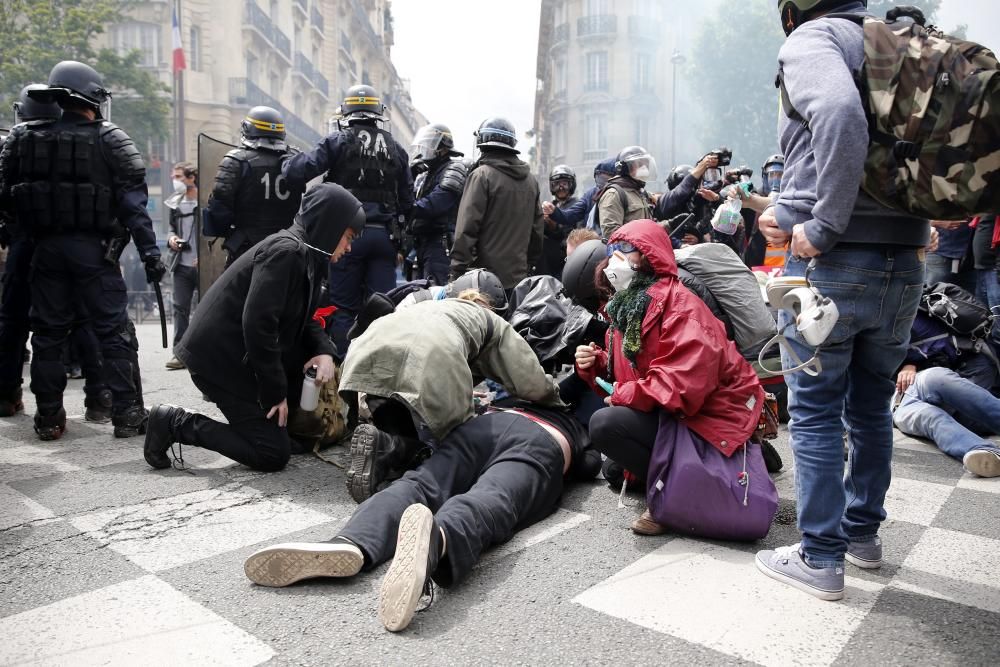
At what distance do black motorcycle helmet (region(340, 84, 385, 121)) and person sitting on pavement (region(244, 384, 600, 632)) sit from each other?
2.94m

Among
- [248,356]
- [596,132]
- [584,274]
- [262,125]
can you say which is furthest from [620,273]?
[596,132]

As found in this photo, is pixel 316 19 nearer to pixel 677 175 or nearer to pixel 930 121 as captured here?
pixel 677 175

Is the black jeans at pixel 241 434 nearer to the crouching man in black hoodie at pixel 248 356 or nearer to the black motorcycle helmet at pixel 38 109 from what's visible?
the crouching man in black hoodie at pixel 248 356

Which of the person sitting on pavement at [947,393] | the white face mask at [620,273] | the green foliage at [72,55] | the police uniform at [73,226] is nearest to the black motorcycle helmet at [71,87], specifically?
the police uniform at [73,226]

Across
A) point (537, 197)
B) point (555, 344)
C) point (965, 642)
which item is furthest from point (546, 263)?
point (965, 642)

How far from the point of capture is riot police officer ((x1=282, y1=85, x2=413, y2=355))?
18.1 feet

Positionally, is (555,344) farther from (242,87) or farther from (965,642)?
(242,87)

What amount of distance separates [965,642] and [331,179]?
15.8 feet

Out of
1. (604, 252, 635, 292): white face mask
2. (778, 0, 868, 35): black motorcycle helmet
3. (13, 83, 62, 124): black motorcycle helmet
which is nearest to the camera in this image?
(778, 0, 868, 35): black motorcycle helmet

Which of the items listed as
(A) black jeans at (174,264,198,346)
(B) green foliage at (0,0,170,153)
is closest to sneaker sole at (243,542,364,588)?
(A) black jeans at (174,264,198,346)

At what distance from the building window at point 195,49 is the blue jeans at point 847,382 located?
32.4 metres

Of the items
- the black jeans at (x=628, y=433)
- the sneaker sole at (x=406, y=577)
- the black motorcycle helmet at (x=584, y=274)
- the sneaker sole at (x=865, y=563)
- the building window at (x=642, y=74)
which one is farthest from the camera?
the building window at (x=642, y=74)

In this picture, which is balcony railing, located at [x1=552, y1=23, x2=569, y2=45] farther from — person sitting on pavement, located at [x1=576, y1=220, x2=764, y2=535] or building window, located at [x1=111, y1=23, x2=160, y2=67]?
person sitting on pavement, located at [x1=576, y1=220, x2=764, y2=535]

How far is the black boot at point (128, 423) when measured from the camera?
4.51 m
